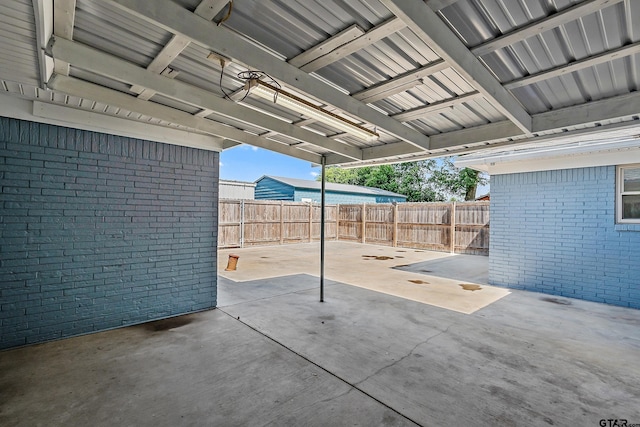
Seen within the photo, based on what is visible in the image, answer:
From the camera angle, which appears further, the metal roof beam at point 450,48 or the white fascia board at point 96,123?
the white fascia board at point 96,123

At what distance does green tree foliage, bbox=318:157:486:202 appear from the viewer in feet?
74.0

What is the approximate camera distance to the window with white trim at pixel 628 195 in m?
5.39

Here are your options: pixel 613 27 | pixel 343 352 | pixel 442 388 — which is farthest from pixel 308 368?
pixel 613 27

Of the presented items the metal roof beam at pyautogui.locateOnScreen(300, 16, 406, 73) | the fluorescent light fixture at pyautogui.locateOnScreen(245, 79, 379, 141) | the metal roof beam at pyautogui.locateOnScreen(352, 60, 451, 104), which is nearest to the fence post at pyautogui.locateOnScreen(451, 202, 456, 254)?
the fluorescent light fixture at pyautogui.locateOnScreen(245, 79, 379, 141)

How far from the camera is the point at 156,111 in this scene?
130 inches

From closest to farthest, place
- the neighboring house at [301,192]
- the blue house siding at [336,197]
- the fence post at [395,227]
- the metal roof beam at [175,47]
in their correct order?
the metal roof beam at [175,47]
the fence post at [395,227]
the neighboring house at [301,192]
the blue house siding at [336,197]

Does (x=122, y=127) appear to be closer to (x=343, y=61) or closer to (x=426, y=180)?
(x=343, y=61)

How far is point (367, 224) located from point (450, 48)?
13553mm

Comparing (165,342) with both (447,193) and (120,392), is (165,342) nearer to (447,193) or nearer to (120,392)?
(120,392)

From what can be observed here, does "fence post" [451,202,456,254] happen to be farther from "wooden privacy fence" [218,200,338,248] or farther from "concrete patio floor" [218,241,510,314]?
"wooden privacy fence" [218,200,338,248]

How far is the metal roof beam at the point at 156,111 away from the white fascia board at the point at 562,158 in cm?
447

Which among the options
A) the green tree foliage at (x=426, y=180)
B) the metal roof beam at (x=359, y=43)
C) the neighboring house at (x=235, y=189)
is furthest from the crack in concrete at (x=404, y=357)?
the green tree foliage at (x=426, y=180)

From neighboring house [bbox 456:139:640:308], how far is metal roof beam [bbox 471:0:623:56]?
15.6 feet

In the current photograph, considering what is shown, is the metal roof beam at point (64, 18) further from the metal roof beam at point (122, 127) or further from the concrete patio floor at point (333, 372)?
the concrete patio floor at point (333, 372)
